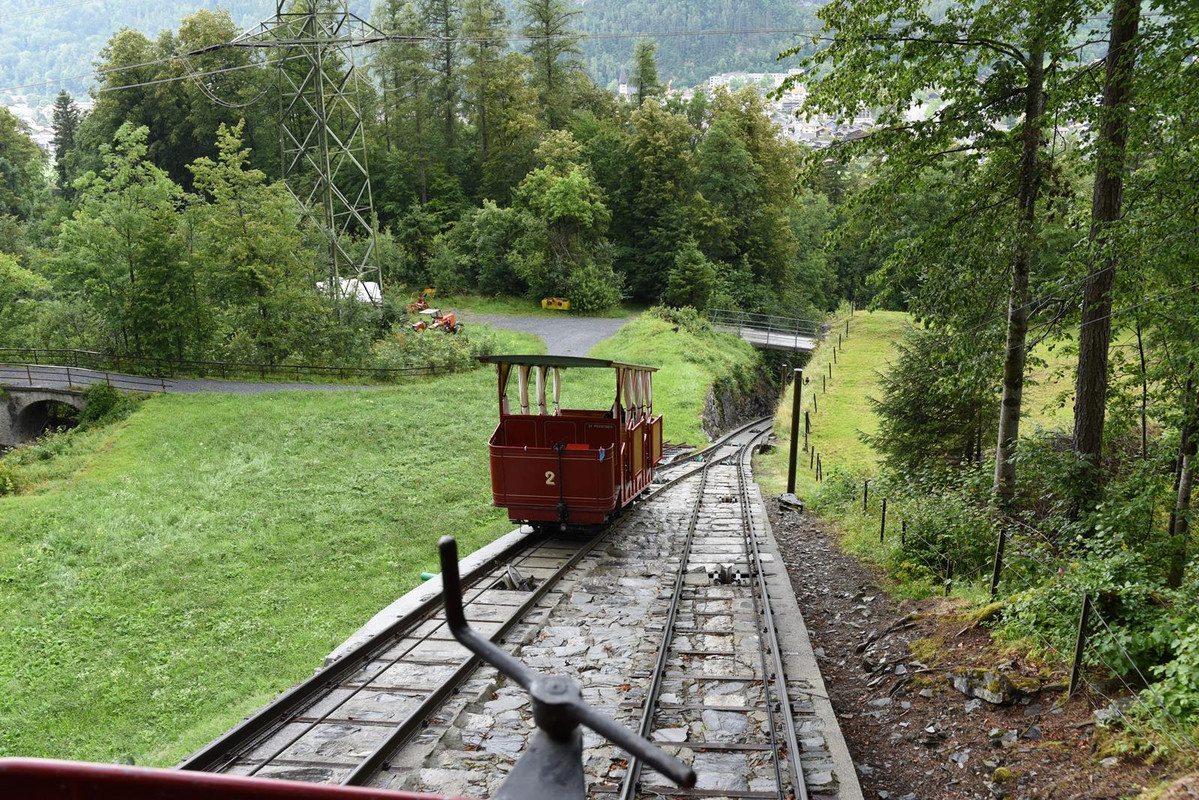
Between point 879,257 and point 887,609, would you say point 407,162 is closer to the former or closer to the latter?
point 879,257

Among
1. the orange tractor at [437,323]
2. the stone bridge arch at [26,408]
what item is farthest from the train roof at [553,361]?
the orange tractor at [437,323]

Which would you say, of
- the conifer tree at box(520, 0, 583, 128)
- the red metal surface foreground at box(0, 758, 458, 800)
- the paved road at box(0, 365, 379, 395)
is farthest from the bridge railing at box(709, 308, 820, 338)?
the red metal surface foreground at box(0, 758, 458, 800)

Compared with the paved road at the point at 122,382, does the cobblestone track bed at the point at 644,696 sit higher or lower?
lower

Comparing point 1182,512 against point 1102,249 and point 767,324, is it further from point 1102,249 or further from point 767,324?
point 767,324

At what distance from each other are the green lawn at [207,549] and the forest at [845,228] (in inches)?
296

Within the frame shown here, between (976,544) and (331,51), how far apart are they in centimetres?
4303

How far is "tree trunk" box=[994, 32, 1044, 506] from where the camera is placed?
1112cm

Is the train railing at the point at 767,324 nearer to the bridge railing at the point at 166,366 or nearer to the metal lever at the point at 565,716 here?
the bridge railing at the point at 166,366

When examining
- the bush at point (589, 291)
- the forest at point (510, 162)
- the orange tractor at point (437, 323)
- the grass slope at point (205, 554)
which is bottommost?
the grass slope at point (205, 554)

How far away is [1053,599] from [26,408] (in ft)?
105

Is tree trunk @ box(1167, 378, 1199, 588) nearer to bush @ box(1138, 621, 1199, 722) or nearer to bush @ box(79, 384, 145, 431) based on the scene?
bush @ box(1138, 621, 1199, 722)

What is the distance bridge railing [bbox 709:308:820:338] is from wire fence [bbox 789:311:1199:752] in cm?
3854

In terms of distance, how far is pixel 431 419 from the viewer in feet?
Result: 87.1

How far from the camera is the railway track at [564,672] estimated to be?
21.6 ft
